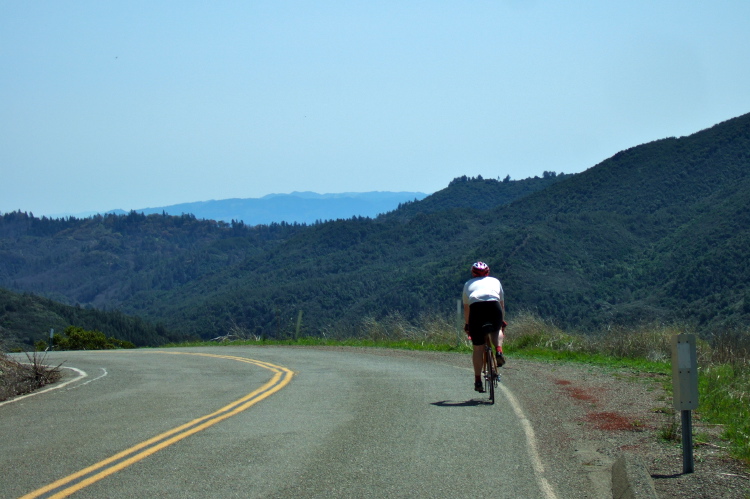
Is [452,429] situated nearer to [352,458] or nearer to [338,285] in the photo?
Result: [352,458]

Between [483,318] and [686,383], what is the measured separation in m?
4.34

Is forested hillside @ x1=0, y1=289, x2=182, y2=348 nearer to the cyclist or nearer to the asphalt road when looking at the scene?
the asphalt road

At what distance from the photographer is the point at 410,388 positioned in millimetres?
11969

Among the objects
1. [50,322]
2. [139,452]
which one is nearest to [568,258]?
[50,322]

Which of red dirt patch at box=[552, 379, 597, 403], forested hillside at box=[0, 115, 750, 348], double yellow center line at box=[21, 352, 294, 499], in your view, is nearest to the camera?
double yellow center line at box=[21, 352, 294, 499]

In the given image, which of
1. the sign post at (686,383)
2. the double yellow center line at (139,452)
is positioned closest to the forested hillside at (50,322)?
the double yellow center line at (139,452)

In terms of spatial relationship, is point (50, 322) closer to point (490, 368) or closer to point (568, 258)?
point (568, 258)

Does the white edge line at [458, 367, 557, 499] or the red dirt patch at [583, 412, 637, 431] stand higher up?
the white edge line at [458, 367, 557, 499]

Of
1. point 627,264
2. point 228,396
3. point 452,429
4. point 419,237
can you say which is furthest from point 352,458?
point 419,237

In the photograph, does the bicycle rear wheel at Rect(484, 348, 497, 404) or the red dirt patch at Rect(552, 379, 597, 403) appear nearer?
the bicycle rear wheel at Rect(484, 348, 497, 404)

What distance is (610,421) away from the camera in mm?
9250

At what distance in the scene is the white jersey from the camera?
10.6 m

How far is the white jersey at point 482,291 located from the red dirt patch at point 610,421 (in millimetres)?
1959

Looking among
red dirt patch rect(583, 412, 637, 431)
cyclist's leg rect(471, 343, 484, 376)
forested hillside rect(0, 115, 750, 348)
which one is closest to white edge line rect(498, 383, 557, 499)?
cyclist's leg rect(471, 343, 484, 376)
